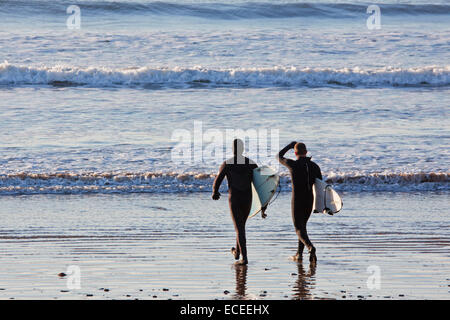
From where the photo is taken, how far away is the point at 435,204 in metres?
13.1

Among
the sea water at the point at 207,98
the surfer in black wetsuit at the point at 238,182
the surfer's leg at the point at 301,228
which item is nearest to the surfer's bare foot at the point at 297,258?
the surfer's leg at the point at 301,228

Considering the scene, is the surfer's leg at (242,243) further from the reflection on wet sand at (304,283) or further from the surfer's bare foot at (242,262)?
the reflection on wet sand at (304,283)

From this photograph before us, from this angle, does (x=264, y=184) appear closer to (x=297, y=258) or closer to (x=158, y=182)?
(x=297, y=258)

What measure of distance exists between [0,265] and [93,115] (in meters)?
13.0

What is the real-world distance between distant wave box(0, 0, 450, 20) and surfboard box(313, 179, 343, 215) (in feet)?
93.1

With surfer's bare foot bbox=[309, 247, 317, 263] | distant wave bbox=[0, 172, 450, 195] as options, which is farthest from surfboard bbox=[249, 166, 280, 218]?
distant wave bbox=[0, 172, 450, 195]

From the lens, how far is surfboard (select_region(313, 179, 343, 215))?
9219mm

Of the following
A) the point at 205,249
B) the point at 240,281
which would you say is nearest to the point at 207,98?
the point at 205,249

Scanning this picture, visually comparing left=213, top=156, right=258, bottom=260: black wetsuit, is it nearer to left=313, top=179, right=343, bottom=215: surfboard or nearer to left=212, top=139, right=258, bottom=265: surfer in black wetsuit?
left=212, top=139, right=258, bottom=265: surfer in black wetsuit

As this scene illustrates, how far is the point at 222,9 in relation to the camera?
37875 millimetres

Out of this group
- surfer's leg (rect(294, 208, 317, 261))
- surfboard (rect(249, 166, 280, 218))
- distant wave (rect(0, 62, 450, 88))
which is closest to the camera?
surfer's leg (rect(294, 208, 317, 261))

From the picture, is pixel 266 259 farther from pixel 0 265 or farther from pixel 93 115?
pixel 93 115

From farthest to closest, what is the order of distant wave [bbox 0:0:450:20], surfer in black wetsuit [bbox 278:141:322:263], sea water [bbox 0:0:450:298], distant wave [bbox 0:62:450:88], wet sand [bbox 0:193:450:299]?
distant wave [bbox 0:0:450:20], distant wave [bbox 0:62:450:88], sea water [bbox 0:0:450:298], surfer in black wetsuit [bbox 278:141:322:263], wet sand [bbox 0:193:450:299]

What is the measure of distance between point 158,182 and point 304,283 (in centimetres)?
776
